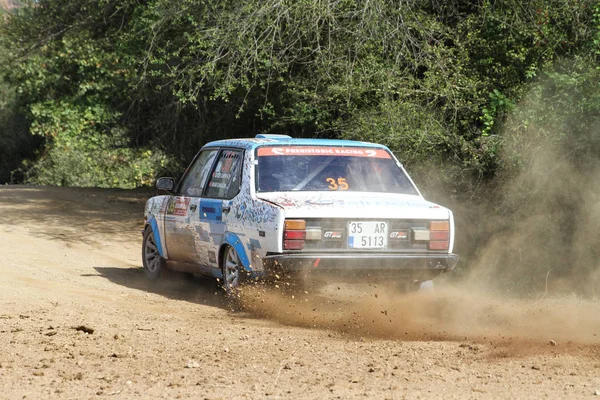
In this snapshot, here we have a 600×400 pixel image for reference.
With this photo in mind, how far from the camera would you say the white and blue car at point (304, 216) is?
7.58m

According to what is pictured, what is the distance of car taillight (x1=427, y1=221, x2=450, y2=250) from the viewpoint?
7.98 meters

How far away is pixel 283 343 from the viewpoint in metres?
6.49

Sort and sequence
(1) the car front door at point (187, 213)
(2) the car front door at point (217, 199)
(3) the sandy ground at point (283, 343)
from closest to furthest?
(3) the sandy ground at point (283, 343)
(2) the car front door at point (217, 199)
(1) the car front door at point (187, 213)

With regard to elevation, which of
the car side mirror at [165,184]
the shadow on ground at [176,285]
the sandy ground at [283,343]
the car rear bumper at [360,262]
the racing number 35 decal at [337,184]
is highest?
the racing number 35 decal at [337,184]

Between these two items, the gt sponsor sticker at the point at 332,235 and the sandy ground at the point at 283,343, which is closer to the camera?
the sandy ground at the point at 283,343

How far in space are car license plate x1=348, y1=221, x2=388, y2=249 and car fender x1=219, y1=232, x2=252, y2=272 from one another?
92 centimetres

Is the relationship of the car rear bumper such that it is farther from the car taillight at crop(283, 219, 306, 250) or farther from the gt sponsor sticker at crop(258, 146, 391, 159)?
the gt sponsor sticker at crop(258, 146, 391, 159)

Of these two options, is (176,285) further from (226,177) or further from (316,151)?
(316,151)

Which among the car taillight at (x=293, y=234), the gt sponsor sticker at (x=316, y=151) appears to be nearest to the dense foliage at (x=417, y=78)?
the gt sponsor sticker at (x=316, y=151)

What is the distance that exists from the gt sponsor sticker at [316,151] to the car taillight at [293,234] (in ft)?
4.07

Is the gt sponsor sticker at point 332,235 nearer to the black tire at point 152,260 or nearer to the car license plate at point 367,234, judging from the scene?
the car license plate at point 367,234

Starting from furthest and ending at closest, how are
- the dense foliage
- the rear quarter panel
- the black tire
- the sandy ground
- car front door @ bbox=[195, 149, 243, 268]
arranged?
the dense foliage → the black tire → the rear quarter panel → car front door @ bbox=[195, 149, 243, 268] → the sandy ground

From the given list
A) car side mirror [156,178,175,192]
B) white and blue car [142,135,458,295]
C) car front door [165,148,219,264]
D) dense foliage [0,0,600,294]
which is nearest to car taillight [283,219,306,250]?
white and blue car [142,135,458,295]

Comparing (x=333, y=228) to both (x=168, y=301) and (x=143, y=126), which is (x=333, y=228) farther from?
(x=143, y=126)
